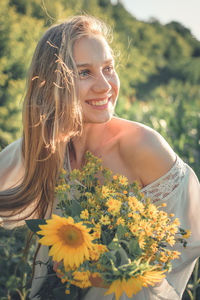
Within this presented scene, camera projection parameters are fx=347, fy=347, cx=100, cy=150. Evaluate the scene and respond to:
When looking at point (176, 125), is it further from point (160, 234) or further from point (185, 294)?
Answer: point (160, 234)

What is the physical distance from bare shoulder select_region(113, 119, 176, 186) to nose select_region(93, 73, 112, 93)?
0.32 meters

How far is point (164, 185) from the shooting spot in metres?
1.79

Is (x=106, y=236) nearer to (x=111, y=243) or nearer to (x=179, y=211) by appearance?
(x=111, y=243)

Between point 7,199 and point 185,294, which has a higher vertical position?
point 7,199

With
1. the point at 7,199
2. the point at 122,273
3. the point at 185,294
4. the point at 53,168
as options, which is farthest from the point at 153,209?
the point at 185,294

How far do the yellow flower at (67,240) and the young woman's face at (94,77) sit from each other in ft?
2.72

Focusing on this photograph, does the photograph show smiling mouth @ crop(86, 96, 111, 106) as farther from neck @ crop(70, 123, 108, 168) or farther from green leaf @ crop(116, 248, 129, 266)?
green leaf @ crop(116, 248, 129, 266)

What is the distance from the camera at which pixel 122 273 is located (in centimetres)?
100

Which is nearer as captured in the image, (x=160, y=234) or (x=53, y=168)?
(x=160, y=234)

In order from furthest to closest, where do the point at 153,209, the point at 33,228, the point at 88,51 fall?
the point at 88,51 < the point at 33,228 < the point at 153,209

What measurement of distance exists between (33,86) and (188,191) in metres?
1.00

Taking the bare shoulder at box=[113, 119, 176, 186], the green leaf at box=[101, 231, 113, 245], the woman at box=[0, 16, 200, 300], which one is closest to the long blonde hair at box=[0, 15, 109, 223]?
the woman at box=[0, 16, 200, 300]

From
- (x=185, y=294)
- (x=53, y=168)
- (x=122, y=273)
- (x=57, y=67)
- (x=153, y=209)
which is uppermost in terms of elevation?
(x=57, y=67)

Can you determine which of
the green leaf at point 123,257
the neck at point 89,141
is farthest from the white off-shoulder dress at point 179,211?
the green leaf at point 123,257
